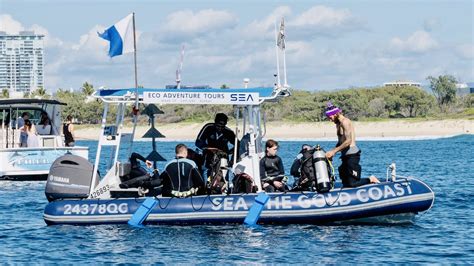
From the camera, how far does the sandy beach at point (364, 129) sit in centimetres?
9565

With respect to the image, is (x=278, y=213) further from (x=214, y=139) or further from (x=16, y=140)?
(x=16, y=140)

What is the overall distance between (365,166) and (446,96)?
8026 centimetres

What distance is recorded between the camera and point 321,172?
58.9 ft

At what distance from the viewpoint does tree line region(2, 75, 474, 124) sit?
106m

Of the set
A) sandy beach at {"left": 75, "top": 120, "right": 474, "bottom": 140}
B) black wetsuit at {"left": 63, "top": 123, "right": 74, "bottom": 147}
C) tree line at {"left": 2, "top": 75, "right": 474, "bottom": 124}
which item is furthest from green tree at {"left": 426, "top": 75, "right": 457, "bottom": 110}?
black wetsuit at {"left": 63, "top": 123, "right": 74, "bottom": 147}

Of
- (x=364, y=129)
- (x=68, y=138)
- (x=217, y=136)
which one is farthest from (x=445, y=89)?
(x=217, y=136)

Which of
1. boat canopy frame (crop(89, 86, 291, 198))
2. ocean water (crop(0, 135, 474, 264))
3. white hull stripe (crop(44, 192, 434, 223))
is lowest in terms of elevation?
ocean water (crop(0, 135, 474, 264))

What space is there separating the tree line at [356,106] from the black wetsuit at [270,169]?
81.3 metres

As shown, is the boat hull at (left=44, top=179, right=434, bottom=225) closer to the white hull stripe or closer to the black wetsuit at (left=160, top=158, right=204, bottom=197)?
the white hull stripe

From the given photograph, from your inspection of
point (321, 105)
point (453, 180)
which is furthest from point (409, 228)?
point (321, 105)

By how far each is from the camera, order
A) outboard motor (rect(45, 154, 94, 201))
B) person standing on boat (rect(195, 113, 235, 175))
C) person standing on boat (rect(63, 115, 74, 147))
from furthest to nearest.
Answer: person standing on boat (rect(63, 115, 74, 147)) < person standing on boat (rect(195, 113, 235, 175)) < outboard motor (rect(45, 154, 94, 201))

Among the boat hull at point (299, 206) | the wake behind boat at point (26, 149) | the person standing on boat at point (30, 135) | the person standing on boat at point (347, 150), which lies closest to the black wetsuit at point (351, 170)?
the person standing on boat at point (347, 150)

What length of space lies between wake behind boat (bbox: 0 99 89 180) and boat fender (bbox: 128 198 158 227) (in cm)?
1217

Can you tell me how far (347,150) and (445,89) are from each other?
343ft
